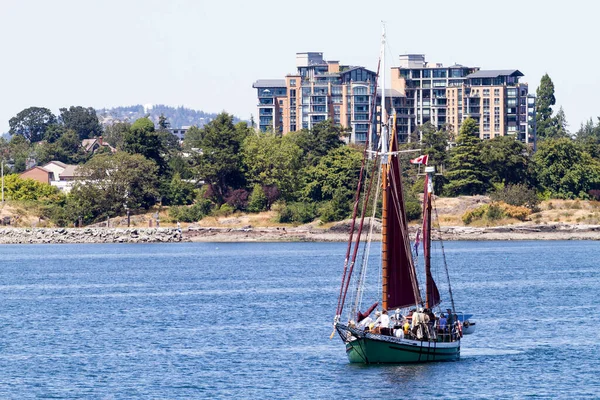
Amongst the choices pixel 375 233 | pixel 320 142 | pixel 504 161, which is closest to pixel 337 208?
pixel 375 233

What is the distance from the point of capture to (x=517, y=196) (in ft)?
552

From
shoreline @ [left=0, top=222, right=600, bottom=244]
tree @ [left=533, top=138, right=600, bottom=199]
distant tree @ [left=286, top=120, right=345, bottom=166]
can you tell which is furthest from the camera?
distant tree @ [left=286, top=120, right=345, bottom=166]

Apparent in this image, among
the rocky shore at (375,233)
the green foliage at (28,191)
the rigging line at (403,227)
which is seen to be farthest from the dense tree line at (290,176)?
the rigging line at (403,227)

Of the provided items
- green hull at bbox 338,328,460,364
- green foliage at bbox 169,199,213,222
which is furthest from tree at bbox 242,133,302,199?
green hull at bbox 338,328,460,364

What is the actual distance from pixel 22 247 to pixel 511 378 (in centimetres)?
13851

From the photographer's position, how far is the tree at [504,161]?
175m

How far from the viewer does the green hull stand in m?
50.3

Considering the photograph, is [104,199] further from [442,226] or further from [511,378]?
[511,378]

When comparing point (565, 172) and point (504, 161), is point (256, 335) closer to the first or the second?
point (504, 161)

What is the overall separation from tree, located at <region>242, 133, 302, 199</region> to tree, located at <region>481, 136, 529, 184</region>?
103ft

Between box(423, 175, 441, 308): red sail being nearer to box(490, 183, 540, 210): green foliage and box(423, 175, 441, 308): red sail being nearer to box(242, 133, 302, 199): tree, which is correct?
box(490, 183, 540, 210): green foliage

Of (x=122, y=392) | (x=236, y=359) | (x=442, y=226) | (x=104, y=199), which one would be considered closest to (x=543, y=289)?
(x=236, y=359)

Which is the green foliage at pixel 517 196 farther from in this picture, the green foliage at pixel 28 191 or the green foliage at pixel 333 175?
the green foliage at pixel 28 191

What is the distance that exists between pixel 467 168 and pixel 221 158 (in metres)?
38.6
